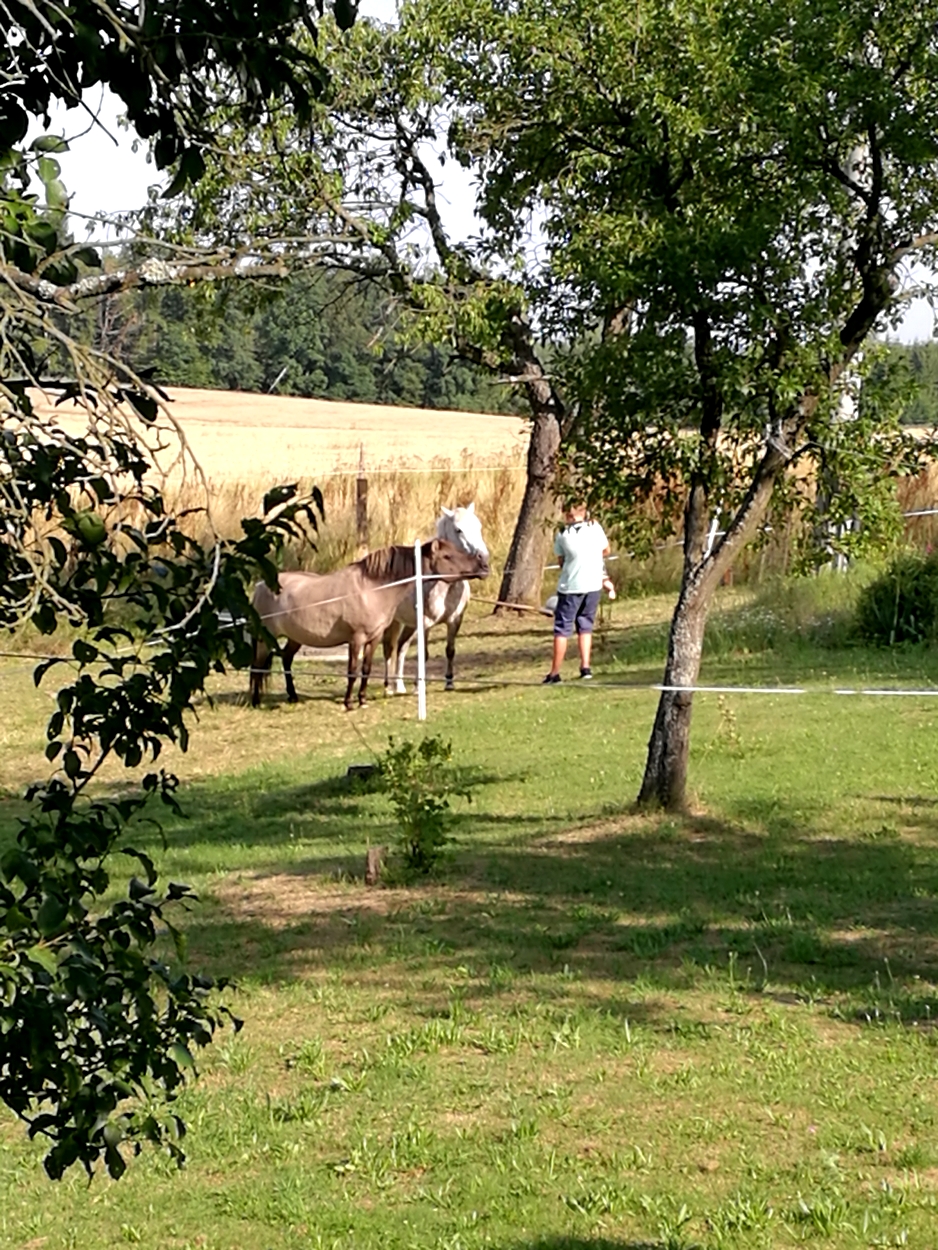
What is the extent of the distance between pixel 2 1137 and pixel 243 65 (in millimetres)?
4742

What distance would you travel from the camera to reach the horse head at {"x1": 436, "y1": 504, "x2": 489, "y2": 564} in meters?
17.7

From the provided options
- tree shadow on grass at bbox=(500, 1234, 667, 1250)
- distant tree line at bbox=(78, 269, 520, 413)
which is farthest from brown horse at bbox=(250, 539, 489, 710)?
tree shadow on grass at bbox=(500, 1234, 667, 1250)

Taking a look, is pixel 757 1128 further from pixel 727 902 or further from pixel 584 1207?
pixel 727 902

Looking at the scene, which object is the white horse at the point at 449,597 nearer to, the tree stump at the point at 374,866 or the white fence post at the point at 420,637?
the white fence post at the point at 420,637

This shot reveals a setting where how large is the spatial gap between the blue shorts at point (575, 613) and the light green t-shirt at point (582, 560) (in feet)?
0.23

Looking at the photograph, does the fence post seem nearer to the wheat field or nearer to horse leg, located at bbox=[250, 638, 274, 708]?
the wheat field

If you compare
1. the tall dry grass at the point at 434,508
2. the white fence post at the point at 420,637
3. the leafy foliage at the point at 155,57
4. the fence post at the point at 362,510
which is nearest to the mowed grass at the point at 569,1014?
the leafy foliage at the point at 155,57

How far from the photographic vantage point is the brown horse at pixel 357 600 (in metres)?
17.6

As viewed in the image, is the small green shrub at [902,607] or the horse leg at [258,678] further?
the small green shrub at [902,607]

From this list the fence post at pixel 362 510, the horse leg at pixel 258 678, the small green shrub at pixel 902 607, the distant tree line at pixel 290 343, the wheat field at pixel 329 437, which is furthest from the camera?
the wheat field at pixel 329 437

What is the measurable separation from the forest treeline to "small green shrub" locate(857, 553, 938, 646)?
163 centimetres

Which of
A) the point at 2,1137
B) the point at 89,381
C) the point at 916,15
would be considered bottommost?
the point at 2,1137

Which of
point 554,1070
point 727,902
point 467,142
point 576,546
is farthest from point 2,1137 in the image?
point 467,142

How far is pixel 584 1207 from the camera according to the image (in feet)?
17.3
